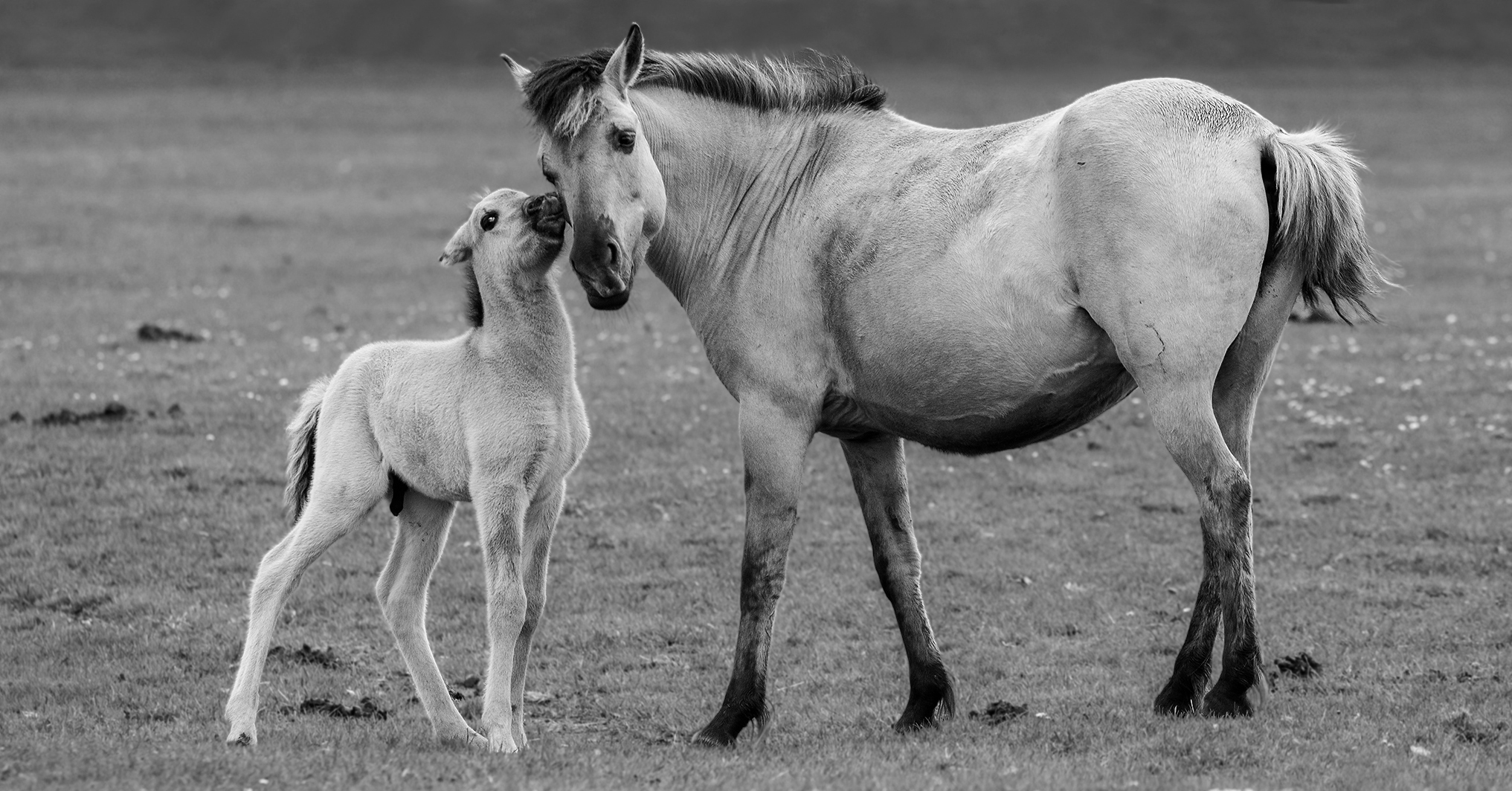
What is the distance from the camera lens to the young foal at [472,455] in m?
7.25

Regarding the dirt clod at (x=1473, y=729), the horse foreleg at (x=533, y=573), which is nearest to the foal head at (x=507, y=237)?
the horse foreleg at (x=533, y=573)

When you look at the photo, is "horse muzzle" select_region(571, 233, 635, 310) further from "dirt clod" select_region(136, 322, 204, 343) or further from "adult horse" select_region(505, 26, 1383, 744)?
"dirt clod" select_region(136, 322, 204, 343)

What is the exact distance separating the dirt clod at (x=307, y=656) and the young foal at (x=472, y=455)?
4.97 feet

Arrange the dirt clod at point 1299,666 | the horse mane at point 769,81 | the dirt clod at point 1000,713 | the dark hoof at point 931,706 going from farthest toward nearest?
1. the dirt clod at point 1299,666
2. the horse mane at point 769,81
3. the dirt clod at point 1000,713
4. the dark hoof at point 931,706

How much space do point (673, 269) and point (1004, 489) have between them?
18.0 feet

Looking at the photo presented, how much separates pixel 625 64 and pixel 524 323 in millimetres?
1348

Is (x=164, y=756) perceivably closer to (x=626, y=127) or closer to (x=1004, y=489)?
(x=626, y=127)

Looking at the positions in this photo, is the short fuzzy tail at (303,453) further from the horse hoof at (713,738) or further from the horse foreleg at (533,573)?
the horse hoof at (713,738)

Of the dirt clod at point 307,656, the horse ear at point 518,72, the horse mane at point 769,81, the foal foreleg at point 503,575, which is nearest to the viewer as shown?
the foal foreleg at point 503,575

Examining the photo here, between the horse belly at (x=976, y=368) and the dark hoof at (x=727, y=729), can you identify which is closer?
the horse belly at (x=976, y=368)

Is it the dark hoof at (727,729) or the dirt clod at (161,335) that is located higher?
the dirt clod at (161,335)

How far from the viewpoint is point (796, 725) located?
815cm

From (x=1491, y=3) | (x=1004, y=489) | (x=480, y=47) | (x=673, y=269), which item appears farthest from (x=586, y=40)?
(x=673, y=269)

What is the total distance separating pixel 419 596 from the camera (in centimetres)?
A: 779
